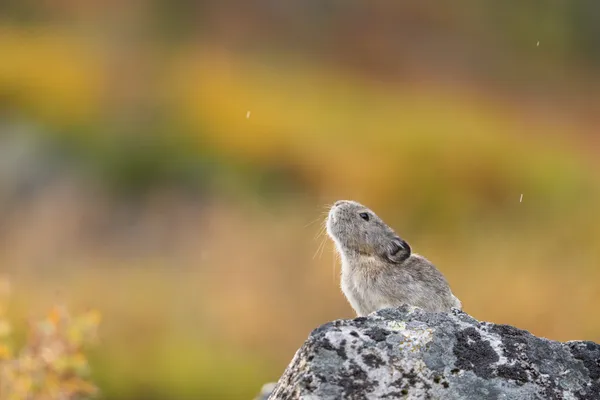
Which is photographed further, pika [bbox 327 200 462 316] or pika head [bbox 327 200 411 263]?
pika head [bbox 327 200 411 263]

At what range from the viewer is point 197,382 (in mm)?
14648

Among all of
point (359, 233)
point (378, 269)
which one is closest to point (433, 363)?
point (378, 269)

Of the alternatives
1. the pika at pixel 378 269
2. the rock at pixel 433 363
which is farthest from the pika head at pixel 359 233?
the rock at pixel 433 363

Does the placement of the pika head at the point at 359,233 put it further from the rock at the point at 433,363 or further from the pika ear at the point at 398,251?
the rock at the point at 433,363

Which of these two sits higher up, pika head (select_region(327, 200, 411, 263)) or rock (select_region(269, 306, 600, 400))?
pika head (select_region(327, 200, 411, 263))

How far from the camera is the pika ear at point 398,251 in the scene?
672 cm

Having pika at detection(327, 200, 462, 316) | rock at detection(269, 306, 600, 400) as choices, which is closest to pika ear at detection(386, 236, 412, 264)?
pika at detection(327, 200, 462, 316)

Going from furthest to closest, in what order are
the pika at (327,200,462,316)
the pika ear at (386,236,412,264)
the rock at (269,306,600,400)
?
the pika ear at (386,236,412,264) → the pika at (327,200,462,316) → the rock at (269,306,600,400)

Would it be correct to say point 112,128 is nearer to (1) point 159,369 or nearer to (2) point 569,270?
(1) point 159,369

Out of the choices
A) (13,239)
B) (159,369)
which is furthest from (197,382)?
(13,239)

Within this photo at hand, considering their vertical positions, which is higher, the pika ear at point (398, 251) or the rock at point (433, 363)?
the pika ear at point (398, 251)

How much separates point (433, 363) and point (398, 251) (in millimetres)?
2695

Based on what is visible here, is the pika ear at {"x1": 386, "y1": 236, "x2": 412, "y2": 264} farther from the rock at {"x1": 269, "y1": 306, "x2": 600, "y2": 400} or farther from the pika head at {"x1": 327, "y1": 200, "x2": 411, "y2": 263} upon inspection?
the rock at {"x1": 269, "y1": 306, "x2": 600, "y2": 400}

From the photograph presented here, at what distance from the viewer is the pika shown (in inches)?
252
